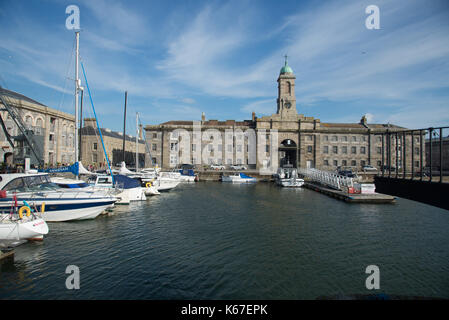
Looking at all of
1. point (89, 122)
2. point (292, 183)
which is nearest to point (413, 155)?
point (292, 183)

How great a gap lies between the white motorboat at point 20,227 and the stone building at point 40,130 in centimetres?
2248

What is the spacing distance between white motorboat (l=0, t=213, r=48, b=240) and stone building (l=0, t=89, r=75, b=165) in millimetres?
22484

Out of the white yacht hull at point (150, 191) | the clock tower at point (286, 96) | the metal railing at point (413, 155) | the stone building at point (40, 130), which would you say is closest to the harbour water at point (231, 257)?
the metal railing at point (413, 155)

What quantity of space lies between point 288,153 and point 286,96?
15.6m

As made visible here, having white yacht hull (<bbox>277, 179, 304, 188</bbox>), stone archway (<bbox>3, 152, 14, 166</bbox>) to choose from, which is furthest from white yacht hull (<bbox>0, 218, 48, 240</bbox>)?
white yacht hull (<bbox>277, 179, 304, 188</bbox>)

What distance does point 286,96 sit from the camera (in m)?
67.5

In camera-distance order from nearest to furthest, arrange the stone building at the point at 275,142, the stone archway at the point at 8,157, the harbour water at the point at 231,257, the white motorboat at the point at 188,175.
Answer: the harbour water at the point at 231,257 → the stone archway at the point at 8,157 → the white motorboat at the point at 188,175 → the stone building at the point at 275,142

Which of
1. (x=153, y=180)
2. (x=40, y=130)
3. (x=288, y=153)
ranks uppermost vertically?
(x=40, y=130)

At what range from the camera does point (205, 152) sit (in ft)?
223

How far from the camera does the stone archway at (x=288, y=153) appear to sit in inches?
2610

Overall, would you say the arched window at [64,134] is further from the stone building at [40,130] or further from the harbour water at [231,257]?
the harbour water at [231,257]

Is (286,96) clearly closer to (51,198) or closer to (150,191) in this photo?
(150,191)

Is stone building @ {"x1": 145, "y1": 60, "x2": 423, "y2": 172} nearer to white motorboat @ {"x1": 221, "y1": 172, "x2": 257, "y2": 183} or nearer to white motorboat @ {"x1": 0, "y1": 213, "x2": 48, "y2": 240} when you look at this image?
white motorboat @ {"x1": 221, "y1": 172, "x2": 257, "y2": 183}
